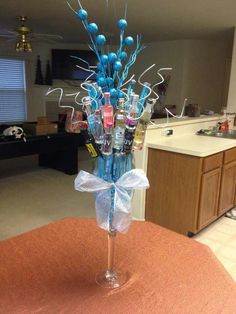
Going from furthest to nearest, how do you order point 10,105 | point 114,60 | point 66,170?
point 10,105 < point 66,170 < point 114,60

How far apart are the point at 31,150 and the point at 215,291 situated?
3.50 meters

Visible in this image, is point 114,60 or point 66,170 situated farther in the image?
point 66,170

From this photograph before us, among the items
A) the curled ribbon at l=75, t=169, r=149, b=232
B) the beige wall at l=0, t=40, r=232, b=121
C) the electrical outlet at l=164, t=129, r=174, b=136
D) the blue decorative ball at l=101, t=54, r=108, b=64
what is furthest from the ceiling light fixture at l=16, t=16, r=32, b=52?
the curled ribbon at l=75, t=169, r=149, b=232

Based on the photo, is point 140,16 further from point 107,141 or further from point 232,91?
point 107,141

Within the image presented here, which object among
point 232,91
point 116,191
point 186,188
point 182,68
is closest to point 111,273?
point 116,191

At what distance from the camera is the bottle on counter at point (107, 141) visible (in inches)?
35.4

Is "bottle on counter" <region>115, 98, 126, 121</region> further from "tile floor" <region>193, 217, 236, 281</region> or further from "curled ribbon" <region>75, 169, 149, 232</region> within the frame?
"tile floor" <region>193, 217, 236, 281</region>

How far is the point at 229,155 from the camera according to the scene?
299cm

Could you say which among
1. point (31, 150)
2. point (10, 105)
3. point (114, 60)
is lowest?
point (31, 150)

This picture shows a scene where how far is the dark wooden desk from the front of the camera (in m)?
3.88

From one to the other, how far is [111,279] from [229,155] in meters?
2.32

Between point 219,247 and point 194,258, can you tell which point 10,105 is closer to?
point 219,247

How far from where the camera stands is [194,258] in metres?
1.12

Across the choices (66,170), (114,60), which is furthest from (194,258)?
(66,170)
